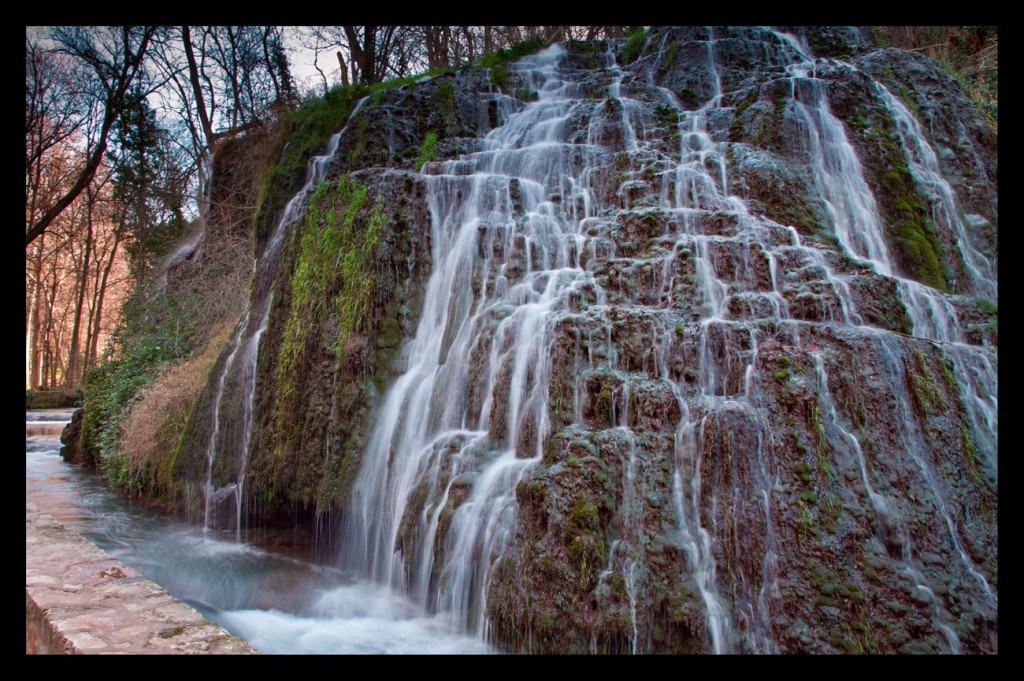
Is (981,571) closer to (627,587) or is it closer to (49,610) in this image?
(627,587)

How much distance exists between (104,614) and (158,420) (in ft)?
24.9

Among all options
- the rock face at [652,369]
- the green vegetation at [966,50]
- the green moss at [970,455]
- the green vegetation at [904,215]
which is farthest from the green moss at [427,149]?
the green vegetation at [966,50]

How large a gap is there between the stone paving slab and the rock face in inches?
83.2

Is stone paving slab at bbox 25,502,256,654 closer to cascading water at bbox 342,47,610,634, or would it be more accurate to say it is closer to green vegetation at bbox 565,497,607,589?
cascading water at bbox 342,47,610,634

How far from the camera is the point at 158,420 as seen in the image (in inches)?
412

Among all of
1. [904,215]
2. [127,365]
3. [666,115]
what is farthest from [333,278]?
[904,215]

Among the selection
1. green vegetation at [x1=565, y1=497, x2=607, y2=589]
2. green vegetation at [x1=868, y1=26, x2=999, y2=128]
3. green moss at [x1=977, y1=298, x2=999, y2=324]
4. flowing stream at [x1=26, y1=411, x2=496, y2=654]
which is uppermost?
green vegetation at [x1=868, y1=26, x2=999, y2=128]

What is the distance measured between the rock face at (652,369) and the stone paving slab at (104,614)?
2112mm

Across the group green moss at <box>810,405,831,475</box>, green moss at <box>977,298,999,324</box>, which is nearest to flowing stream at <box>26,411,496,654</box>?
green moss at <box>810,405,831,475</box>

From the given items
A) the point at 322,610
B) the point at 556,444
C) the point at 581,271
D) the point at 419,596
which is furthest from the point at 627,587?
the point at 581,271

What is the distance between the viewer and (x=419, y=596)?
222 inches

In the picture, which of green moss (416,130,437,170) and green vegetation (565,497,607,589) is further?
green moss (416,130,437,170)

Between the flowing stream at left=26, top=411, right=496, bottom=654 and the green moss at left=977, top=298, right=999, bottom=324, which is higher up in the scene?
the green moss at left=977, top=298, right=999, bottom=324

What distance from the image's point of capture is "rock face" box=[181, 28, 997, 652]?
448cm
